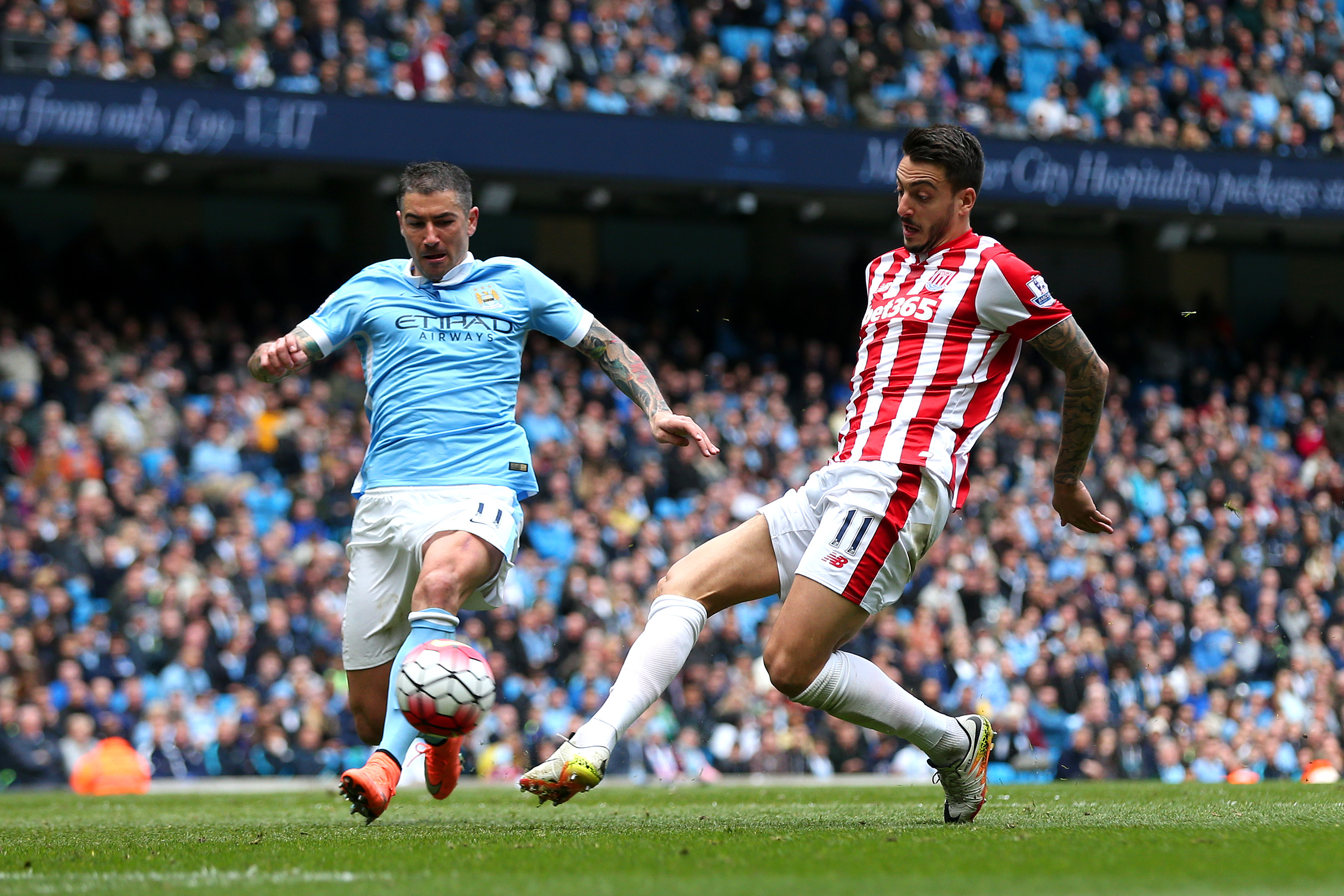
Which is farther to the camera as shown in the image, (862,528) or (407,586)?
(407,586)

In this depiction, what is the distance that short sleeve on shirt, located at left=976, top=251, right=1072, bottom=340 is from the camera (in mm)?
5766

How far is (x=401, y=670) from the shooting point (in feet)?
19.1

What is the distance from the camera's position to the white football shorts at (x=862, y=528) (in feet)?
18.5

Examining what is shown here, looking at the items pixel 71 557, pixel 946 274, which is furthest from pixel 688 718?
pixel 946 274

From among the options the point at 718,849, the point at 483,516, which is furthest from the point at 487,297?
the point at 718,849

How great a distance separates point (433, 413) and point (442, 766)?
134 cm

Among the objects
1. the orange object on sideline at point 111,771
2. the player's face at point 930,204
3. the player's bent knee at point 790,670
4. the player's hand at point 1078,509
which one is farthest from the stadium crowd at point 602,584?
the player's face at point 930,204

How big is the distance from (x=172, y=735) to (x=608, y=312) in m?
8.85

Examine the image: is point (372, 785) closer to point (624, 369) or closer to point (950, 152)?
point (624, 369)

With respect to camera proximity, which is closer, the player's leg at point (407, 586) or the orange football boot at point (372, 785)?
the orange football boot at point (372, 785)

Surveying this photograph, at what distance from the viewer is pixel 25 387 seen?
51.6ft

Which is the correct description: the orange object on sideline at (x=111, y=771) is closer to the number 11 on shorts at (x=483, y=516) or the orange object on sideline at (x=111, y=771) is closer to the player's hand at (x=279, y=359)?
the number 11 on shorts at (x=483, y=516)

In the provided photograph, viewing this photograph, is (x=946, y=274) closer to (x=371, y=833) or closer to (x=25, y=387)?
(x=371, y=833)

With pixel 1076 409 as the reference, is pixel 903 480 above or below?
below
